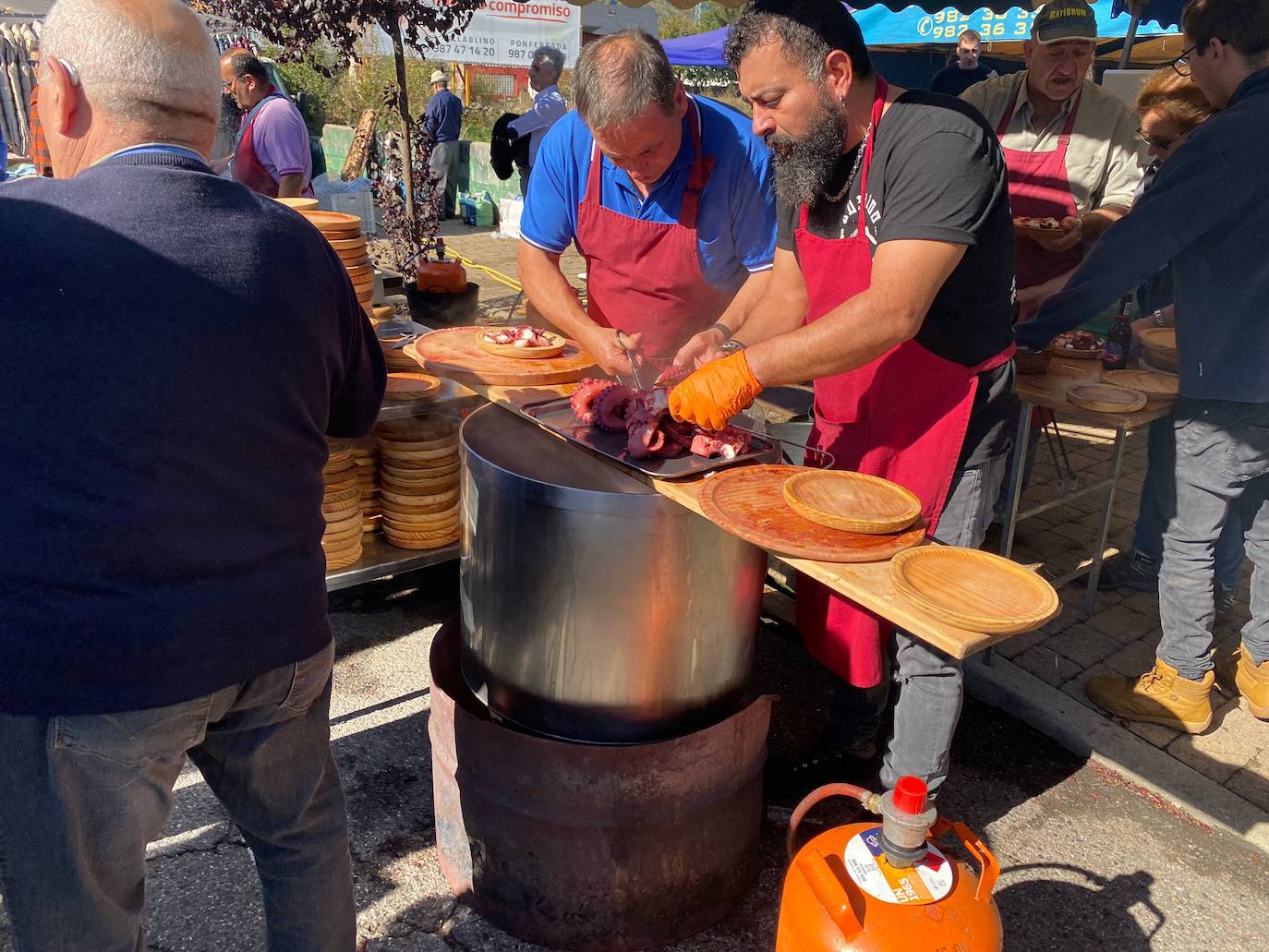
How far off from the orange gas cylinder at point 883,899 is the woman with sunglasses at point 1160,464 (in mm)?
2784

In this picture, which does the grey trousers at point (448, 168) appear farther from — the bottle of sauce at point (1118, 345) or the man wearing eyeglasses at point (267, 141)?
the bottle of sauce at point (1118, 345)

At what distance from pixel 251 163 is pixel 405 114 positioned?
74.6 inches

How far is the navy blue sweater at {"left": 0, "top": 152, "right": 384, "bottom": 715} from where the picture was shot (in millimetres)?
1431

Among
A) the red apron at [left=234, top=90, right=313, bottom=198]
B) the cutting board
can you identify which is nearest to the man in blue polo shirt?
the cutting board

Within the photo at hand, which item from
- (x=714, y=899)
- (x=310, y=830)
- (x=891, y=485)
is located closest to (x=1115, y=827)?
(x=714, y=899)

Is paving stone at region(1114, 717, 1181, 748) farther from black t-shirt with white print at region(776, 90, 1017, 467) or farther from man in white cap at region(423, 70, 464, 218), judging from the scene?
man in white cap at region(423, 70, 464, 218)

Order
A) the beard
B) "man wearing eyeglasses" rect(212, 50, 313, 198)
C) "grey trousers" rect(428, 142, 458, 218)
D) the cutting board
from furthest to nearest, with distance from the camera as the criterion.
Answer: "grey trousers" rect(428, 142, 458, 218)
"man wearing eyeglasses" rect(212, 50, 313, 198)
the cutting board
the beard

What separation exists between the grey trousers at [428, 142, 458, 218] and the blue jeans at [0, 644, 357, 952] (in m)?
12.5

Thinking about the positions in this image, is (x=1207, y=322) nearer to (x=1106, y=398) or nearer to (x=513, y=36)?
(x=1106, y=398)

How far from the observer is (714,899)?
8.35 feet

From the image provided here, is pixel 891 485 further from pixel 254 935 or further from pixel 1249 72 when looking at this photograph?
pixel 1249 72

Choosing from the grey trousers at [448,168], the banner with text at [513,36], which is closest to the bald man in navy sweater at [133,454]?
the grey trousers at [448,168]

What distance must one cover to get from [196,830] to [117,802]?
58.6 inches

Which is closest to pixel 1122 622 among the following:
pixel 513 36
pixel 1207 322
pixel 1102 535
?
pixel 1102 535
